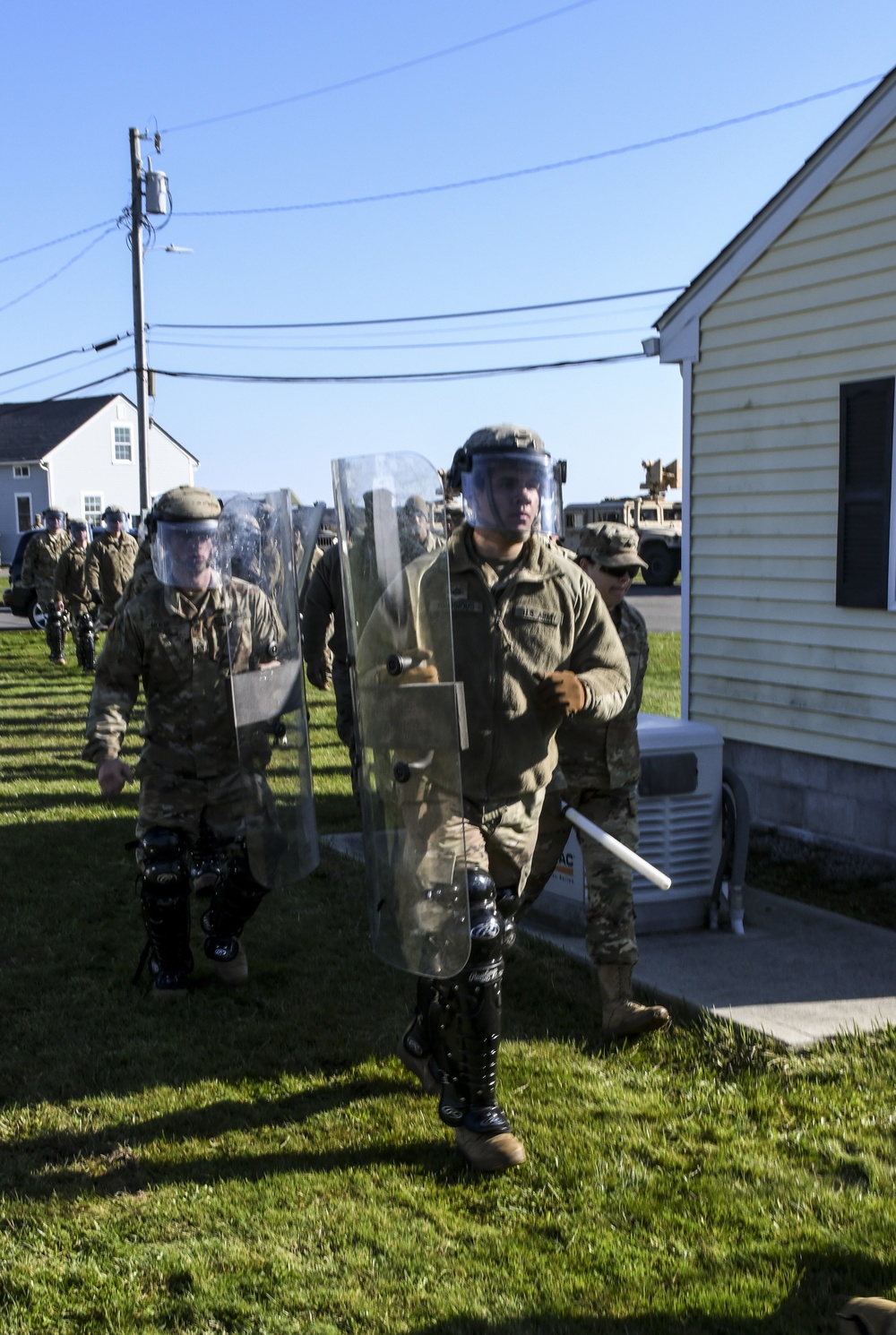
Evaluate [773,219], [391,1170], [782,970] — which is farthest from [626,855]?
[773,219]

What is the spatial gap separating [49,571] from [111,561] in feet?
14.5

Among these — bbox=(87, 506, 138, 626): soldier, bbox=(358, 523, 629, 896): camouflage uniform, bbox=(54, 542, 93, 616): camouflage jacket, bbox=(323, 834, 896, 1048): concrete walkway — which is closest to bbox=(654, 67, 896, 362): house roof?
bbox=(323, 834, 896, 1048): concrete walkway

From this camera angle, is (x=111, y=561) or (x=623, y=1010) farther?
(x=111, y=561)

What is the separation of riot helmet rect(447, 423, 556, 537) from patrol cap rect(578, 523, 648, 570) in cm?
118

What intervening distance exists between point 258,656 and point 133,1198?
2.18 meters

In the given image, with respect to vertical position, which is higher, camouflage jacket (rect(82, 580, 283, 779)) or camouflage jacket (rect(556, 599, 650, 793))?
camouflage jacket (rect(82, 580, 283, 779))

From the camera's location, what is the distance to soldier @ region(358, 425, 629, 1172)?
12.3ft

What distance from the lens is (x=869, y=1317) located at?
262cm

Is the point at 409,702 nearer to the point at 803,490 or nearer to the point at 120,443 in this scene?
the point at 803,490

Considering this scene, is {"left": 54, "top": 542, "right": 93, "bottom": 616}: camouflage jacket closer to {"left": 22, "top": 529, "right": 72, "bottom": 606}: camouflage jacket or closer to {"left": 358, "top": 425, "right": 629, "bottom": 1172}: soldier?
{"left": 22, "top": 529, "right": 72, "bottom": 606}: camouflage jacket

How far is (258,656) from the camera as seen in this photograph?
5.19m

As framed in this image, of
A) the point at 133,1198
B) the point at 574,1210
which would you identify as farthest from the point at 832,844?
the point at 133,1198

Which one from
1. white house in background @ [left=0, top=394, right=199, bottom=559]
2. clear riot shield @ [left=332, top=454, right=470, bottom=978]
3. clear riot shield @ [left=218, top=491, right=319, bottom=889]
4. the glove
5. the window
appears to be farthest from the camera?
the window

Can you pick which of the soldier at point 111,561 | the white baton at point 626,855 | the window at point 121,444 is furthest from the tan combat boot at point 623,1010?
the window at point 121,444
